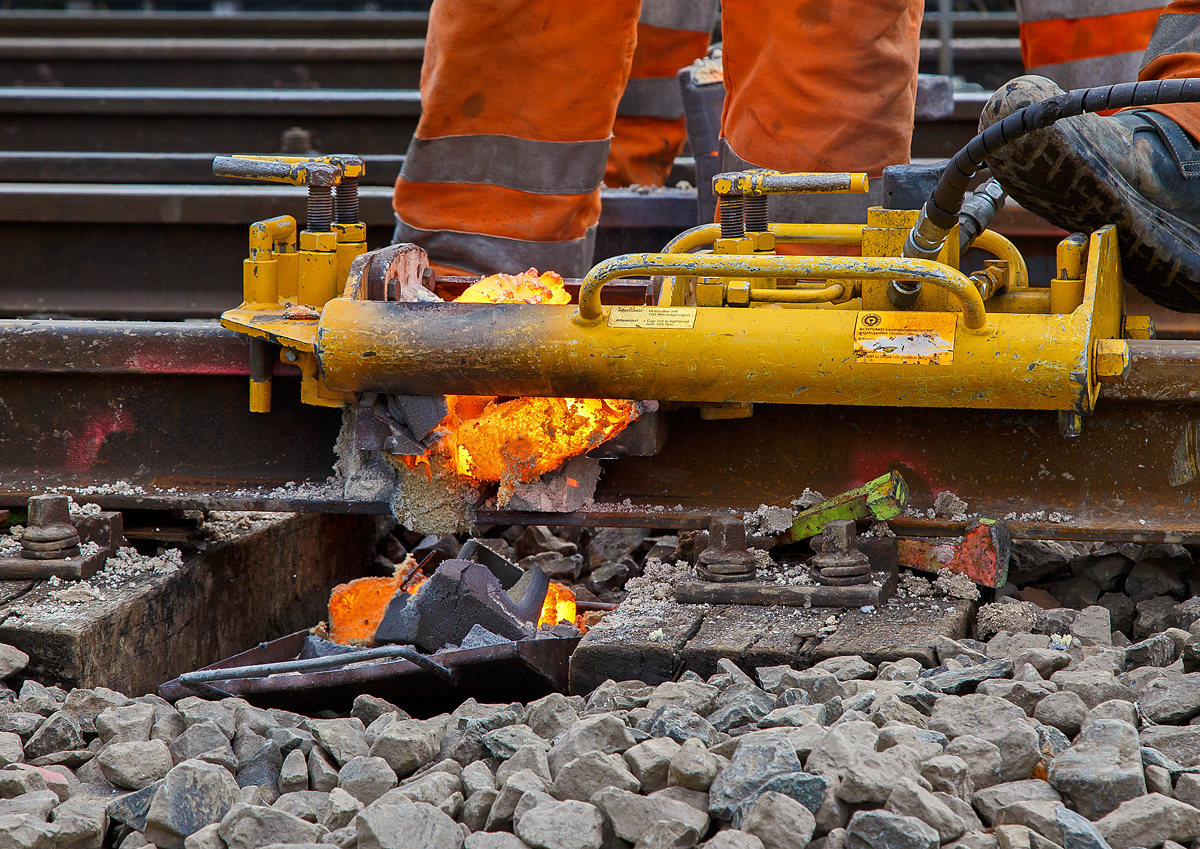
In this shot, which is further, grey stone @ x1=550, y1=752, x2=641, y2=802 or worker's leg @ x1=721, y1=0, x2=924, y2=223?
worker's leg @ x1=721, y1=0, x2=924, y2=223

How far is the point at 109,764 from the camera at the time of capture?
1879mm

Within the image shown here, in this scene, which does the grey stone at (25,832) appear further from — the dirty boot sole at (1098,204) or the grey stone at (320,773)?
the dirty boot sole at (1098,204)

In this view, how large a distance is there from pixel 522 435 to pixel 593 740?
90 cm

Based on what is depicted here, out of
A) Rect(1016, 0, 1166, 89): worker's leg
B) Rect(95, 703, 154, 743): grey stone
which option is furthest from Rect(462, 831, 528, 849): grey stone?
Rect(1016, 0, 1166, 89): worker's leg

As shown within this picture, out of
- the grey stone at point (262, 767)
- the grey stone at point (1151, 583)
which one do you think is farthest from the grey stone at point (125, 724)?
the grey stone at point (1151, 583)

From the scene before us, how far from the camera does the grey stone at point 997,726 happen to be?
1.69m

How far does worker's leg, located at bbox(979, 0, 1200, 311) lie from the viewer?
2363 mm

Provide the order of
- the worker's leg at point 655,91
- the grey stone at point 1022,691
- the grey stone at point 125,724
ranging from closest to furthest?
1. the grey stone at point 1022,691
2. the grey stone at point 125,724
3. the worker's leg at point 655,91

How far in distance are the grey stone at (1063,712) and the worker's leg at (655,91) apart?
10.5ft

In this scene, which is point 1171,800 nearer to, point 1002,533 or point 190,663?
point 1002,533

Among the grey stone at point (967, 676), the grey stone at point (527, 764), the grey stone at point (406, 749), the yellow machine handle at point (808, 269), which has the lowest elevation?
the grey stone at point (406, 749)

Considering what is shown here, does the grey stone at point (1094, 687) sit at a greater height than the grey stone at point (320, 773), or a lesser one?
greater

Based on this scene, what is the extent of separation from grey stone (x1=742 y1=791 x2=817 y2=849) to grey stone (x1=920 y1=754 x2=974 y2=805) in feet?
0.62

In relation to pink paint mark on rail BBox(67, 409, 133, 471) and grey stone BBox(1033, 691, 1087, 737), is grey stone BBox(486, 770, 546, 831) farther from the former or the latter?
pink paint mark on rail BBox(67, 409, 133, 471)
